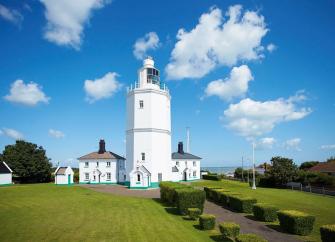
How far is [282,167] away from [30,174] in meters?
45.4

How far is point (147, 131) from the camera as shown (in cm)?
4181

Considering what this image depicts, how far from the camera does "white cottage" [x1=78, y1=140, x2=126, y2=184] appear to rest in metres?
51.2

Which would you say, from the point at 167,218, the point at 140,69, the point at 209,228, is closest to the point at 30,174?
the point at 140,69

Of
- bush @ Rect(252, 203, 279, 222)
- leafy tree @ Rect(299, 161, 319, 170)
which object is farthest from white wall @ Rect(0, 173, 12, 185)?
leafy tree @ Rect(299, 161, 319, 170)

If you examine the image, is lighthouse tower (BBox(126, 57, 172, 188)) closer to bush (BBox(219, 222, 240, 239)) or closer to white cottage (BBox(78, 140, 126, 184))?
white cottage (BBox(78, 140, 126, 184))

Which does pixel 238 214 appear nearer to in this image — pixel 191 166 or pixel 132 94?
pixel 132 94

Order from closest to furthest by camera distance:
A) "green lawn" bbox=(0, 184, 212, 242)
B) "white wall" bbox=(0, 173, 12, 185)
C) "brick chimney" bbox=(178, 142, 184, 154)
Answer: "green lawn" bbox=(0, 184, 212, 242) < "white wall" bbox=(0, 173, 12, 185) < "brick chimney" bbox=(178, 142, 184, 154)

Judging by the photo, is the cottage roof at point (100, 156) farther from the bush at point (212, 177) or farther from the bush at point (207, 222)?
the bush at point (207, 222)

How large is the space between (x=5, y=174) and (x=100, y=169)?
16473 mm

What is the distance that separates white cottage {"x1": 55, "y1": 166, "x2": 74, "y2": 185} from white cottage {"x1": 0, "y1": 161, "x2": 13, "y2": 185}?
8161 mm

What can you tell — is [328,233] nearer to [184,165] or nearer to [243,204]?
[243,204]

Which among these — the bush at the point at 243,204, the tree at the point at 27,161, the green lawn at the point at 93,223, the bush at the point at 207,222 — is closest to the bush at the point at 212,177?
the tree at the point at 27,161

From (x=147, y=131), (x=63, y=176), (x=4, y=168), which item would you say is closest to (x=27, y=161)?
(x=4, y=168)

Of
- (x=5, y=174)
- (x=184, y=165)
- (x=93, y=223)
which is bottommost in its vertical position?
(x=5, y=174)
